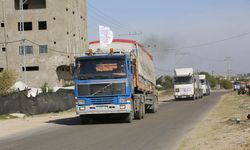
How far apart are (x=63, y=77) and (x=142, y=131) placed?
67.4 m

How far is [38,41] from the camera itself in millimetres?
83875

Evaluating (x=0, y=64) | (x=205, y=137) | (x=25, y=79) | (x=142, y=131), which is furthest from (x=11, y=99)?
(x=0, y=64)

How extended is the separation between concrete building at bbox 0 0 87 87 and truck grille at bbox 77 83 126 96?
5965 cm

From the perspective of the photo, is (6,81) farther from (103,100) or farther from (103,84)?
(103,84)

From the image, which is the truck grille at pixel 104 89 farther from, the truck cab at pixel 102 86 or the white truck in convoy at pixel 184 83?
the white truck in convoy at pixel 184 83

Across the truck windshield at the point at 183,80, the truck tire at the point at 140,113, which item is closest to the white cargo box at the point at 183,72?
the truck windshield at the point at 183,80

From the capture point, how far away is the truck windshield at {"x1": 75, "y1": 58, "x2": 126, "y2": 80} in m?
23.3

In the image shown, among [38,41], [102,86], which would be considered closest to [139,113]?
[102,86]

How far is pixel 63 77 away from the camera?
86.1 m

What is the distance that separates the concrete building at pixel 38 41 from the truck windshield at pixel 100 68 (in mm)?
59499

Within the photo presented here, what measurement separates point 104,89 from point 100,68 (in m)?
0.99

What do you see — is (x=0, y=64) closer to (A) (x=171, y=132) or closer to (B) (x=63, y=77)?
(B) (x=63, y=77)

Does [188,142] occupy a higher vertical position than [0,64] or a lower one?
lower

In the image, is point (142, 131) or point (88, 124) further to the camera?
point (88, 124)
